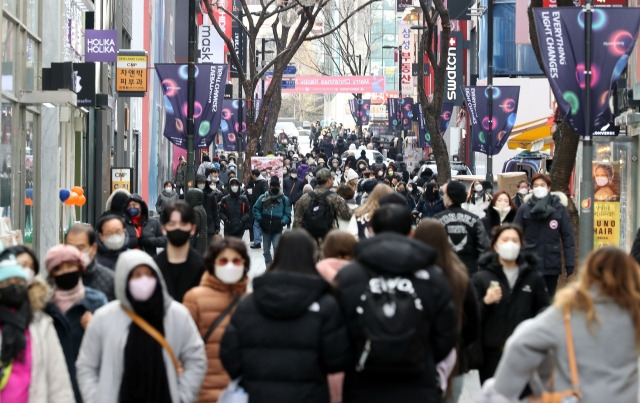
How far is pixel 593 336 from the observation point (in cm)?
629

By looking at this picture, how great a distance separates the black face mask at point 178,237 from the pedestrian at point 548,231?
5897mm

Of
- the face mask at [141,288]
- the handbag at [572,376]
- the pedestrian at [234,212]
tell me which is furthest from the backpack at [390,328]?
the pedestrian at [234,212]

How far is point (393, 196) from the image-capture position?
9.89 meters

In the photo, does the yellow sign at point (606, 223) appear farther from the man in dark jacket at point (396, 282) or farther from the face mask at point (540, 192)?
the man in dark jacket at point (396, 282)

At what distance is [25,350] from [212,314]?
→ 1.38 m

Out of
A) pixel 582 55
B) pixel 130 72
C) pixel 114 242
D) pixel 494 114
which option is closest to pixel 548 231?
pixel 582 55

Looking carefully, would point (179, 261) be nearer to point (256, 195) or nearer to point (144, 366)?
point (144, 366)

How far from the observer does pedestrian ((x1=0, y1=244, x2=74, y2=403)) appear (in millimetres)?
7141

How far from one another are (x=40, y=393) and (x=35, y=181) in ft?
53.6

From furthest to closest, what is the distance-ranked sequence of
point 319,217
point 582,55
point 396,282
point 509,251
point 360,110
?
point 360,110 < point 319,217 < point 582,55 < point 509,251 < point 396,282

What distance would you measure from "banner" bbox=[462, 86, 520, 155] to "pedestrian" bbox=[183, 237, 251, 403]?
23.6 m

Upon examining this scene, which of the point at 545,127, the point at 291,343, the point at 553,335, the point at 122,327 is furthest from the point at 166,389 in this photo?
the point at 545,127

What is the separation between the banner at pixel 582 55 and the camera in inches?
597

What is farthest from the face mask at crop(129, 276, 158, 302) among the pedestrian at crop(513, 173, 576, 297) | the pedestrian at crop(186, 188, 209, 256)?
the pedestrian at crop(186, 188, 209, 256)
